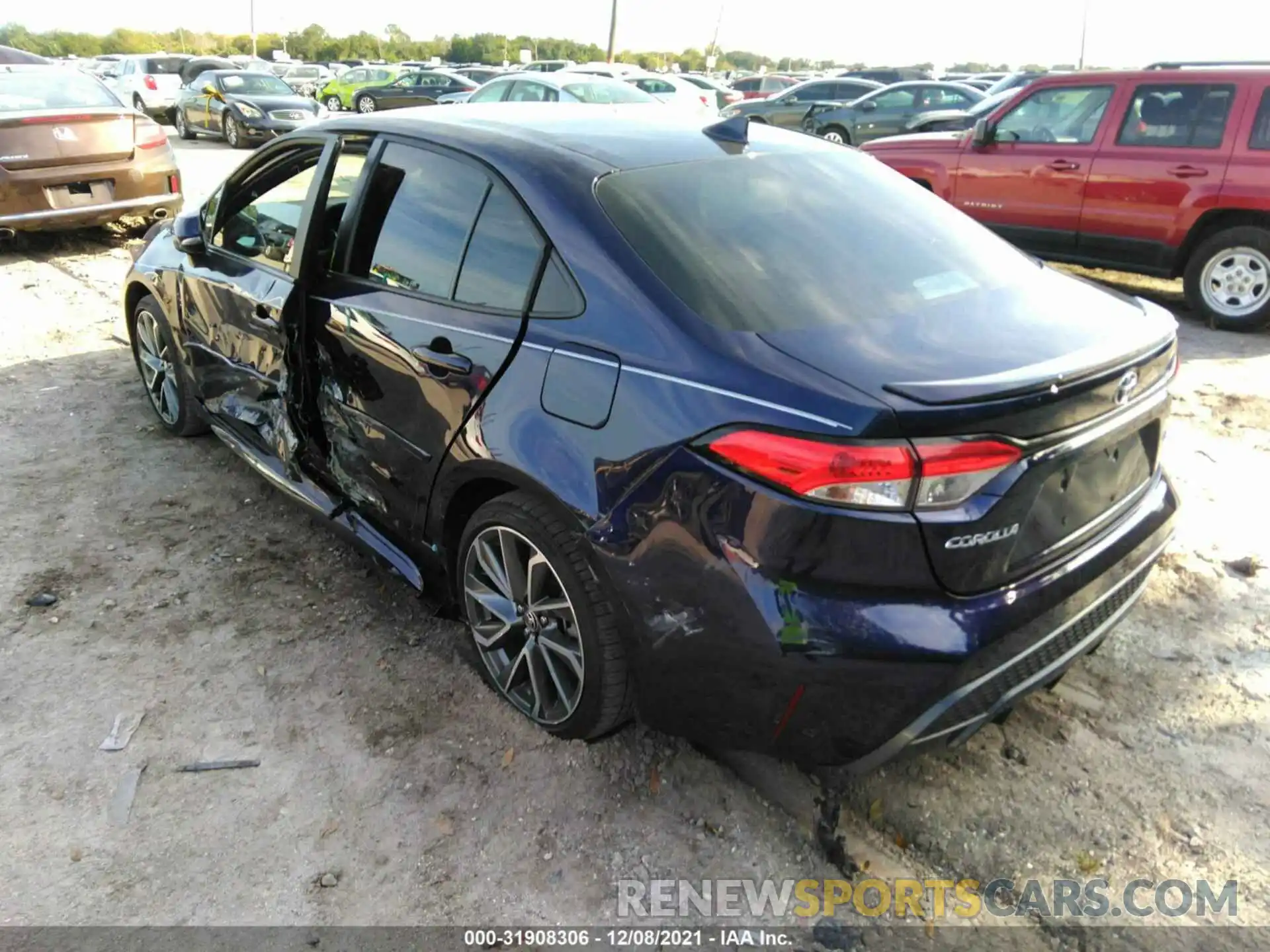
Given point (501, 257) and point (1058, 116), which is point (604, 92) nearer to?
point (1058, 116)

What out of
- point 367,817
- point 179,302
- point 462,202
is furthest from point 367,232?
point 367,817

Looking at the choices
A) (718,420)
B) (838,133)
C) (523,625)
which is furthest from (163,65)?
(718,420)

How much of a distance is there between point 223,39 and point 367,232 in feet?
291

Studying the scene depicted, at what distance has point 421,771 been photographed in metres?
2.62

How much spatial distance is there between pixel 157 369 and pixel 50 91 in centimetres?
521

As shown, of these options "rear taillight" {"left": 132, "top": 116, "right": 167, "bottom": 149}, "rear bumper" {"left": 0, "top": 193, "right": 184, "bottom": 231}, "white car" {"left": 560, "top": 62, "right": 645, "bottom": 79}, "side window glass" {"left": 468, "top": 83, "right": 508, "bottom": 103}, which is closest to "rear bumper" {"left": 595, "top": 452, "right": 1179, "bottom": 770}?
"rear bumper" {"left": 0, "top": 193, "right": 184, "bottom": 231}

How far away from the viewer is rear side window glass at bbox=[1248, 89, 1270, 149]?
641cm

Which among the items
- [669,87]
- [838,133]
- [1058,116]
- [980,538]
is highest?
[669,87]

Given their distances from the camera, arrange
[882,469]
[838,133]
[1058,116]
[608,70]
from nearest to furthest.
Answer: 1. [882,469]
2. [1058,116]
3. [838,133]
4. [608,70]

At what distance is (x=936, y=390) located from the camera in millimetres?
1911

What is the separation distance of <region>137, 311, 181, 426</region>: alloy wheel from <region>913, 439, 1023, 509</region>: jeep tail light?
12.6 feet

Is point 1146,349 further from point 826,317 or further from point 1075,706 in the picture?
point 1075,706

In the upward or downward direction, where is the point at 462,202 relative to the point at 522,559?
upward

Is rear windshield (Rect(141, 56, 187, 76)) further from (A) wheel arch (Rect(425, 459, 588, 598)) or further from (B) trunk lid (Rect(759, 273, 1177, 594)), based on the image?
(B) trunk lid (Rect(759, 273, 1177, 594))
